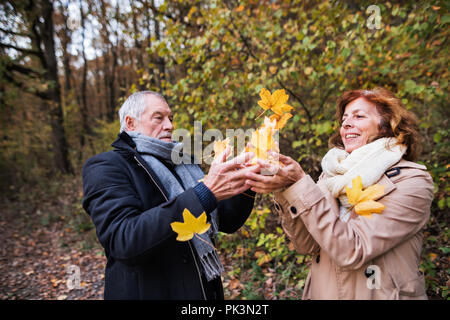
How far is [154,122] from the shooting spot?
1543 mm

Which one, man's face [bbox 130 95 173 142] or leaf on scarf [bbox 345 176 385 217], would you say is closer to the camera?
leaf on scarf [bbox 345 176 385 217]

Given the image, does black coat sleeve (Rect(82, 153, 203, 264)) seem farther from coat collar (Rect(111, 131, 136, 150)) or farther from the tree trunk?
the tree trunk

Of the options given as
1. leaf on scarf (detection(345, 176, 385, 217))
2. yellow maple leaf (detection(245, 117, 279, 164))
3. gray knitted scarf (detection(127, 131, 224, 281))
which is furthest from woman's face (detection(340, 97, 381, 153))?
gray knitted scarf (detection(127, 131, 224, 281))

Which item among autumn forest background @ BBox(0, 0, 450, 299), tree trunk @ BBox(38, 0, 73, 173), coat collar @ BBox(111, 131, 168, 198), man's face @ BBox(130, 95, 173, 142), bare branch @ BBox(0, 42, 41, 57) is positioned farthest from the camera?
tree trunk @ BBox(38, 0, 73, 173)

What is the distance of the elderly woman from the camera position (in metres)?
1.02

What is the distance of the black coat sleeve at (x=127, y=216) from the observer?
1.04 metres

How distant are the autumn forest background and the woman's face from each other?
1152mm

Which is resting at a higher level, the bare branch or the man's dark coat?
the bare branch

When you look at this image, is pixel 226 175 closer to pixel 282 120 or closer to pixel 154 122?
pixel 282 120

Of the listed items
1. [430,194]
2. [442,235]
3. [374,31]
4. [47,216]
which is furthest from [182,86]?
[47,216]

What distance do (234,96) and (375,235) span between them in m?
2.82

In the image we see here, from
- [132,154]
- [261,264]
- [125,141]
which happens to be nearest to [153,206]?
[132,154]

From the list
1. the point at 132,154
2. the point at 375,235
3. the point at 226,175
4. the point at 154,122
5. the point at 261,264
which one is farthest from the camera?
the point at 261,264

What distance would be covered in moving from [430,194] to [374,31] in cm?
231
